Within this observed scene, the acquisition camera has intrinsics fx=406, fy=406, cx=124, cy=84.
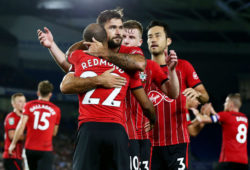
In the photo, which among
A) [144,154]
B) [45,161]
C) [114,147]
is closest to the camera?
[114,147]

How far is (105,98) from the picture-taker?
3.20 metres

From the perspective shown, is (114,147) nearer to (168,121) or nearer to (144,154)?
(144,154)

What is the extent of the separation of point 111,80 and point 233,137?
17.3ft

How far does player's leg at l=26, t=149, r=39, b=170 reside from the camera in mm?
7219

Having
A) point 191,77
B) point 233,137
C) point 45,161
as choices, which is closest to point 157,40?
point 191,77

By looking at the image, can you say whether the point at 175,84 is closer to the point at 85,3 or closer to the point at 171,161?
the point at 171,161

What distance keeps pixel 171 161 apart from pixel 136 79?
146 cm

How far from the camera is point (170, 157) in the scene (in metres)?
4.51

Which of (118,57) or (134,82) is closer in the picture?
(118,57)

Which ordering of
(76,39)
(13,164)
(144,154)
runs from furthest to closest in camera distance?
(76,39) → (13,164) → (144,154)

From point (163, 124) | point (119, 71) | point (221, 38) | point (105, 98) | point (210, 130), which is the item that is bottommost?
point (210, 130)

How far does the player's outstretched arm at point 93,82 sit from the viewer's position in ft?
10.3

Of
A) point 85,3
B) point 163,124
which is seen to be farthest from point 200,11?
point 163,124

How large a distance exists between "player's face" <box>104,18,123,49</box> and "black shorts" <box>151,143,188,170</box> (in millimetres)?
1588
